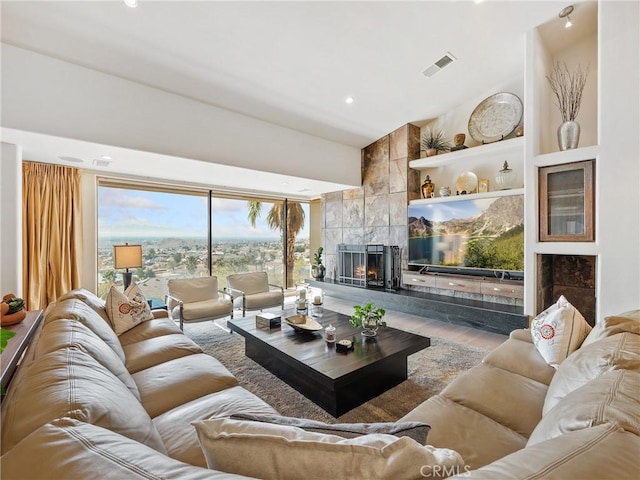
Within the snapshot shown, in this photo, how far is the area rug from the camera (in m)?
2.04

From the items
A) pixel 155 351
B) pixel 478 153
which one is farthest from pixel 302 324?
pixel 478 153

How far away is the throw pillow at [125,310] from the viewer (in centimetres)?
242

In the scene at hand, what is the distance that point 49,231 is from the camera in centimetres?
377

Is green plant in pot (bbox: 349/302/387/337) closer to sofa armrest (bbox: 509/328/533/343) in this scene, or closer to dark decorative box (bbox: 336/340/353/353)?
dark decorative box (bbox: 336/340/353/353)

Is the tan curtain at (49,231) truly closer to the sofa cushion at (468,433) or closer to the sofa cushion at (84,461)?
the sofa cushion at (84,461)

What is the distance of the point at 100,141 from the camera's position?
2.90 m

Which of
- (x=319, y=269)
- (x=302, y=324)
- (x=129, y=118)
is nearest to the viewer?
(x=302, y=324)

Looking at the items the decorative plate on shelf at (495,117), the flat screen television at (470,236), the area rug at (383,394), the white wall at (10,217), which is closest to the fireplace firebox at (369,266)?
the flat screen television at (470,236)

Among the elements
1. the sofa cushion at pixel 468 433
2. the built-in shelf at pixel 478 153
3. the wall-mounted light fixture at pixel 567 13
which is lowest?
the sofa cushion at pixel 468 433

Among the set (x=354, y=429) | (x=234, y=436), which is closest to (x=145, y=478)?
(x=234, y=436)

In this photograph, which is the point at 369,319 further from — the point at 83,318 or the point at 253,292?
the point at 253,292

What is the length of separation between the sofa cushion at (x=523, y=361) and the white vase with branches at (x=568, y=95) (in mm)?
2355

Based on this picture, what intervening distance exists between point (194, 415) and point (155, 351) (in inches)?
35.5

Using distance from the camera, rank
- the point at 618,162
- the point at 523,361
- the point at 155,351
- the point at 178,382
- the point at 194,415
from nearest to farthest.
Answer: the point at 194,415 → the point at 178,382 → the point at 523,361 → the point at 155,351 → the point at 618,162
